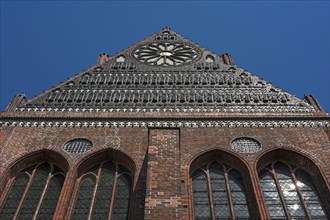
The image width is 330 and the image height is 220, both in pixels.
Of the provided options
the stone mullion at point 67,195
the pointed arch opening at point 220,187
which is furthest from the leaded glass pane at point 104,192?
the pointed arch opening at point 220,187

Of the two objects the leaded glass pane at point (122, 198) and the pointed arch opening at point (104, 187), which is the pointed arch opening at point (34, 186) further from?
the leaded glass pane at point (122, 198)

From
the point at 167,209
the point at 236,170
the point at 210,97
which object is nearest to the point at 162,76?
the point at 210,97

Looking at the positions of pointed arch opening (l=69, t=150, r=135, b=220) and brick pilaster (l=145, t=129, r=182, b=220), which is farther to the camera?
pointed arch opening (l=69, t=150, r=135, b=220)

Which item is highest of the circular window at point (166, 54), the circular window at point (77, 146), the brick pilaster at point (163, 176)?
the circular window at point (166, 54)

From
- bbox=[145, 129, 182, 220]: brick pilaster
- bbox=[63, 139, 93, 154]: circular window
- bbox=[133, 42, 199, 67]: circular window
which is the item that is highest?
bbox=[133, 42, 199, 67]: circular window

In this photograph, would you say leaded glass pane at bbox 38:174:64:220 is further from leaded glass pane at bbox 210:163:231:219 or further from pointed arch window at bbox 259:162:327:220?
pointed arch window at bbox 259:162:327:220

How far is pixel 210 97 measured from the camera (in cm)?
1605

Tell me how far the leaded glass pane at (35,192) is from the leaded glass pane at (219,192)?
14.0 feet

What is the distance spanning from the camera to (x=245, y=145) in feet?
44.3

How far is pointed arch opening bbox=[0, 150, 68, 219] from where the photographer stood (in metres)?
11.7

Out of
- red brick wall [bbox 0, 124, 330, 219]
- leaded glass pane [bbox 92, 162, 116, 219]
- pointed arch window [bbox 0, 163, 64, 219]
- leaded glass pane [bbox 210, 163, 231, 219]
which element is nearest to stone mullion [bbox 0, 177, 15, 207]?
pointed arch window [bbox 0, 163, 64, 219]

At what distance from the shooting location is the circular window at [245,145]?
1327cm

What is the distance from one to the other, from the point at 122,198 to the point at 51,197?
173 cm

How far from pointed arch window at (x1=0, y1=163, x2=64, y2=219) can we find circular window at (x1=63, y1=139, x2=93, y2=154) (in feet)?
2.00
